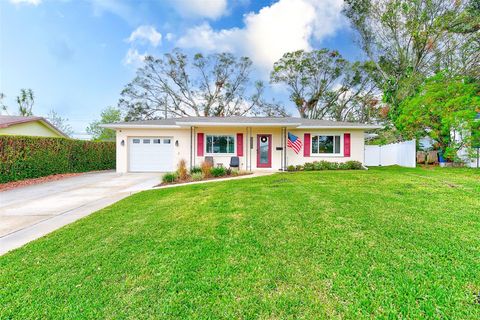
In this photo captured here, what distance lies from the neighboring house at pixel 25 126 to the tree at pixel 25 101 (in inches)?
433

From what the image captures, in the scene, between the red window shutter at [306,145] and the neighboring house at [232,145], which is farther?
the red window shutter at [306,145]

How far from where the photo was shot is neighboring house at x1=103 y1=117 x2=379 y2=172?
42.6 feet

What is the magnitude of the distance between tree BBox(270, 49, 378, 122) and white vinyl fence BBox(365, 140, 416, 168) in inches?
323

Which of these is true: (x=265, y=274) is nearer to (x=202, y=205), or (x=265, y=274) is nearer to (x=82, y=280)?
(x=82, y=280)

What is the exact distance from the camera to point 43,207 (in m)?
5.85

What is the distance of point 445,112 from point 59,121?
38851 millimetres

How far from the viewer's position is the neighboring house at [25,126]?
14.2 m

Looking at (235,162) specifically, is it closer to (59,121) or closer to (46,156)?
(46,156)

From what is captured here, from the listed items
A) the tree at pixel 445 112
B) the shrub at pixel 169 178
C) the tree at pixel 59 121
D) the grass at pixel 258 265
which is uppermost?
the tree at pixel 59 121

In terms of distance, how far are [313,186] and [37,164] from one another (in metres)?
12.2

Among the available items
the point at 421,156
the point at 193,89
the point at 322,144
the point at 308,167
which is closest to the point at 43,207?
the point at 308,167

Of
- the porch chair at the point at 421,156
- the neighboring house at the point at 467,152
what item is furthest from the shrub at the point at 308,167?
the porch chair at the point at 421,156

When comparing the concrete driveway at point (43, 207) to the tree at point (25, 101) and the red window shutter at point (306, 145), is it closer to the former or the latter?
the red window shutter at point (306, 145)

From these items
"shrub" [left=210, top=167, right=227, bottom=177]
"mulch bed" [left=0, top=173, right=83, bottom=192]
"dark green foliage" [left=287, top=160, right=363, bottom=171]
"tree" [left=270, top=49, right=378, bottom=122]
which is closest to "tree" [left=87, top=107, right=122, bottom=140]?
"mulch bed" [left=0, top=173, right=83, bottom=192]
